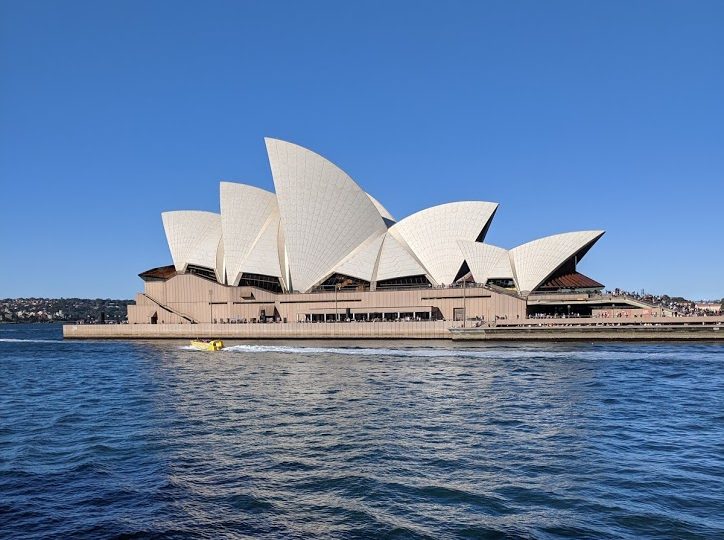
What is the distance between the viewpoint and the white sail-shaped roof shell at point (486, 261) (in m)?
63.4

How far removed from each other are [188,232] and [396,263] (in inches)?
1081

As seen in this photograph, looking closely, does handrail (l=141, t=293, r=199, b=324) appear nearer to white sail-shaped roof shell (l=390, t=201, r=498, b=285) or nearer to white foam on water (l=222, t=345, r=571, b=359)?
white foam on water (l=222, t=345, r=571, b=359)

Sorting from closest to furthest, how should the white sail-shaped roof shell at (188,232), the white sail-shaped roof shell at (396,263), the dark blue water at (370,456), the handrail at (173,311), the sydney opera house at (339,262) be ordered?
the dark blue water at (370,456) → the sydney opera house at (339,262) → the white sail-shaped roof shell at (396,263) → the handrail at (173,311) → the white sail-shaped roof shell at (188,232)

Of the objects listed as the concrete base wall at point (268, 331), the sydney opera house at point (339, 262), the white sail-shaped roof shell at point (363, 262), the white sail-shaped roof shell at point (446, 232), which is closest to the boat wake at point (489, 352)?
the concrete base wall at point (268, 331)

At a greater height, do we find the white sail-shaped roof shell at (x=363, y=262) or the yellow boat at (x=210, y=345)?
the white sail-shaped roof shell at (x=363, y=262)

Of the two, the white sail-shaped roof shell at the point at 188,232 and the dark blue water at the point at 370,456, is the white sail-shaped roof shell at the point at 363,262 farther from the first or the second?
the dark blue water at the point at 370,456

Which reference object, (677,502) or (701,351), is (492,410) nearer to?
(677,502)

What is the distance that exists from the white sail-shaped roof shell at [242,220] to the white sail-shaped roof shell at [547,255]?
92.0 ft

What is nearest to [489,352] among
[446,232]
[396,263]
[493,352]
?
[493,352]

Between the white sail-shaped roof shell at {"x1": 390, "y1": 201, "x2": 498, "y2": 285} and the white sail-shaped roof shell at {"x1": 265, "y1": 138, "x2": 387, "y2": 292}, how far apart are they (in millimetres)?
5009

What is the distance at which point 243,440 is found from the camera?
16.1 meters

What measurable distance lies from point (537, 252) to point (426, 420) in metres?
47.7

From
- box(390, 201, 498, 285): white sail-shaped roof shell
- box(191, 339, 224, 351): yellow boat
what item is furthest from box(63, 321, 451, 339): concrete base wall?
box(191, 339, 224, 351): yellow boat

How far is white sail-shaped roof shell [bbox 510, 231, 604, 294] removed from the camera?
203 feet
